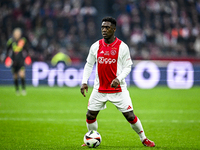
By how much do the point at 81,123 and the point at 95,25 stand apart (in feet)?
43.6

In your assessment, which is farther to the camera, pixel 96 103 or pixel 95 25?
pixel 95 25

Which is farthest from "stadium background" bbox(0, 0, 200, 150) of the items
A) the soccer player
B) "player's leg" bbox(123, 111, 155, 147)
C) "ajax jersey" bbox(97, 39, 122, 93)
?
"ajax jersey" bbox(97, 39, 122, 93)

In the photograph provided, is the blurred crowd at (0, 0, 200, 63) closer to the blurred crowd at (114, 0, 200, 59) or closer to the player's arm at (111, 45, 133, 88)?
the blurred crowd at (114, 0, 200, 59)

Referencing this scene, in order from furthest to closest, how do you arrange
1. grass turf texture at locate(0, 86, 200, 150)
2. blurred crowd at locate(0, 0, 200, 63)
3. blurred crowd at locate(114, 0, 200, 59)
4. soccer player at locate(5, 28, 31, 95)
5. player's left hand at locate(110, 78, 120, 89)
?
blurred crowd at locate(0, 0, 200, 63) < blurred crowd at locate(114, 0, 200, 59) < soccer player at locate(5, 28, 31, 95) < grass turf texture at locate(0, 86, 200, 150) < player's left hand at locate(110, 78, 120, 89)

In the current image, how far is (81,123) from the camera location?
770 centimetres

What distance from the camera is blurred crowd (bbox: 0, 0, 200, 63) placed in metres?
19.0

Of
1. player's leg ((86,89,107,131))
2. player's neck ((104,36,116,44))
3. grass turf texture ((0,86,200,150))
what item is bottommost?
grass turf texture ((0,86,200,150))

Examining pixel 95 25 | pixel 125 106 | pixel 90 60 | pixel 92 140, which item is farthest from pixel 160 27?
pixel 92 140

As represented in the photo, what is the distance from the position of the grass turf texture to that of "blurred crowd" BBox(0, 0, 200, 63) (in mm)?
6619

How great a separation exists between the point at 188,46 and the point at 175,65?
3.54 m

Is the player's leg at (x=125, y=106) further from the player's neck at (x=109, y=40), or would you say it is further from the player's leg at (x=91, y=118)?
the player's neck at (x=109, y=40)

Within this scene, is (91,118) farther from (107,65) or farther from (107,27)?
(107,27)

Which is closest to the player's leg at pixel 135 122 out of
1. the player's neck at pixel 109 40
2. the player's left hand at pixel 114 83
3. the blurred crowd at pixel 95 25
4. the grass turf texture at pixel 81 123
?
the grass turf texture at pixel 81 123

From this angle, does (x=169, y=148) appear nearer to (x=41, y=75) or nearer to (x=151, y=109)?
(x=151, y=109)
